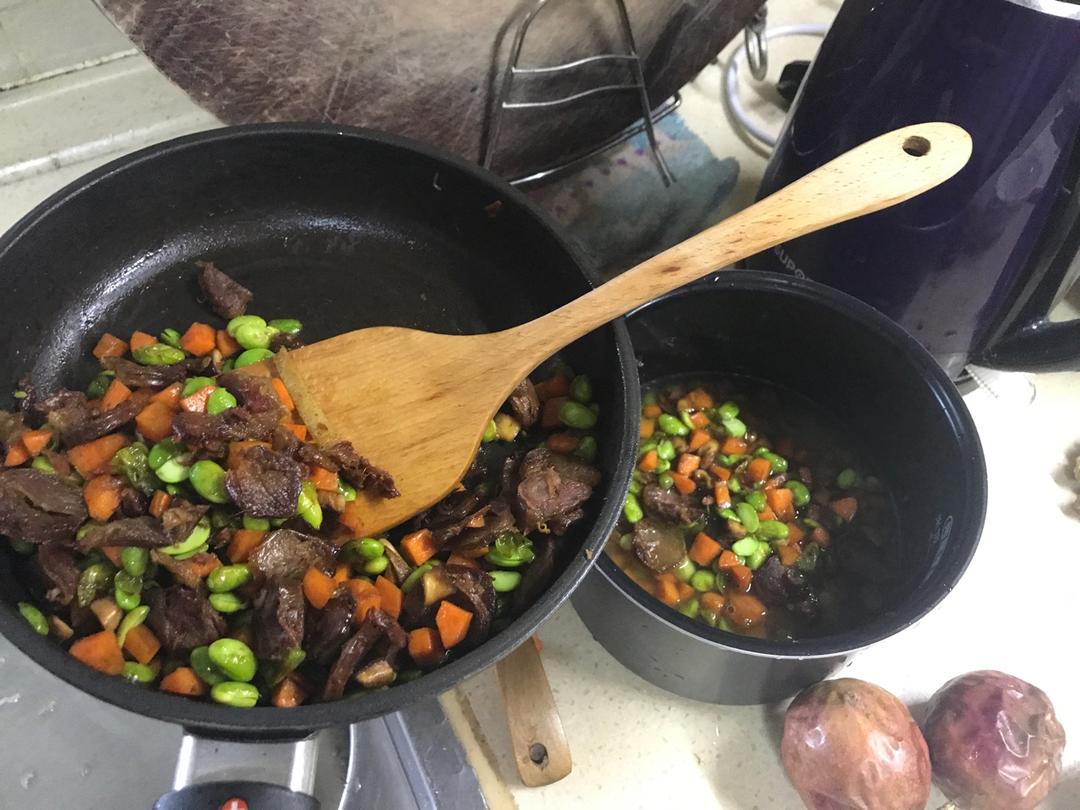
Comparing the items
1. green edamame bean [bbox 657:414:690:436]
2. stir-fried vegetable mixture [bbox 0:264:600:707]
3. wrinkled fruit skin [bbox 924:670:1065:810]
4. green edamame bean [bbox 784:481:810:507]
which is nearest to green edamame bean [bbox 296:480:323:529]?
stir-fried vegetable mixture [bbox 0:264:600:707]

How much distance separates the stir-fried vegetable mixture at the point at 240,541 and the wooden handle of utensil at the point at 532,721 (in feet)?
0.51

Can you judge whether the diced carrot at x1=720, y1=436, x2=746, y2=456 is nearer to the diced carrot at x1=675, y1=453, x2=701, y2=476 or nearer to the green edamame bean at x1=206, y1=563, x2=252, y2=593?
the diced carrot at x1=675, y1=453, x2=701, y2=476

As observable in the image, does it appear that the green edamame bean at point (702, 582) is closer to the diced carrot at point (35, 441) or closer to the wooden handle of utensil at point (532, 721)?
the wooden handle of utensil at point (532, 721)

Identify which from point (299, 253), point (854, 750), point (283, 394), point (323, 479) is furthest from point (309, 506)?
point (854, 750)

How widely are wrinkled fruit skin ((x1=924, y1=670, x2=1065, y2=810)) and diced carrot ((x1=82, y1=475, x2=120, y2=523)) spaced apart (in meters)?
0.83

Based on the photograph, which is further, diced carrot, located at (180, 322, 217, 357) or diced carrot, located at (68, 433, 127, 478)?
diced carrot, located at (180, 322, 217, 357)

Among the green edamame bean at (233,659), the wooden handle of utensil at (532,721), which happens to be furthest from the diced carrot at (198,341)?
the wooden handle of utensil at (532,721)

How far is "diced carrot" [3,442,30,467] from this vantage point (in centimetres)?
74

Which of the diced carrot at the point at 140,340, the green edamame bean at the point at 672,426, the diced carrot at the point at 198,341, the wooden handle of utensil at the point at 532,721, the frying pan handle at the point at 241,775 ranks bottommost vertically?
the wooden handle of utensil at the point at 532,721

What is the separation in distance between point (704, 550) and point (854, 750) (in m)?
0.24

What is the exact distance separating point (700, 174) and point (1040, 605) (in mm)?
758

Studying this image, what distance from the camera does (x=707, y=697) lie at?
89 centimetres

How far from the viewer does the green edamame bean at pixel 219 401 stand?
748 millimetres

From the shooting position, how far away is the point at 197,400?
76 centimetres
